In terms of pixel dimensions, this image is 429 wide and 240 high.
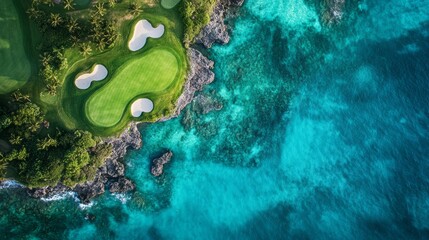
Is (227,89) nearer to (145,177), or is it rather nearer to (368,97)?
(145,177)

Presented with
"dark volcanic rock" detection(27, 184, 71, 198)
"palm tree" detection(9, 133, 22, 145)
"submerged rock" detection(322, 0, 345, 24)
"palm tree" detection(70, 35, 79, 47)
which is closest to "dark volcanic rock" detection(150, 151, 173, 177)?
"dark volcanic rock" detection(27, 184, 71, 198)

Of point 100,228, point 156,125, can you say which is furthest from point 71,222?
point 156,125

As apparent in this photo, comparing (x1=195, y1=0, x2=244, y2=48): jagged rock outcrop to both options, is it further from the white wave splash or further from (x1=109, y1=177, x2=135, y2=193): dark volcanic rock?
the white wave splash

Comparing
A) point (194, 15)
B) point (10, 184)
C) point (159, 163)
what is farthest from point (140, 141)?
point (194, 15)

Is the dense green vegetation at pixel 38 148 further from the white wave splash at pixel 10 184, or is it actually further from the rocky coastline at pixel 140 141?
the rocky coastline at pixel 140 141

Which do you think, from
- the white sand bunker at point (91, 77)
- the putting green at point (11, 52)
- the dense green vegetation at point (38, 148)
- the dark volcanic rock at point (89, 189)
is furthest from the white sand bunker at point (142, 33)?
the dark volcanic rock at point (89, 189)

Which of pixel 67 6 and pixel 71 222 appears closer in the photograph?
pixel 67 6
